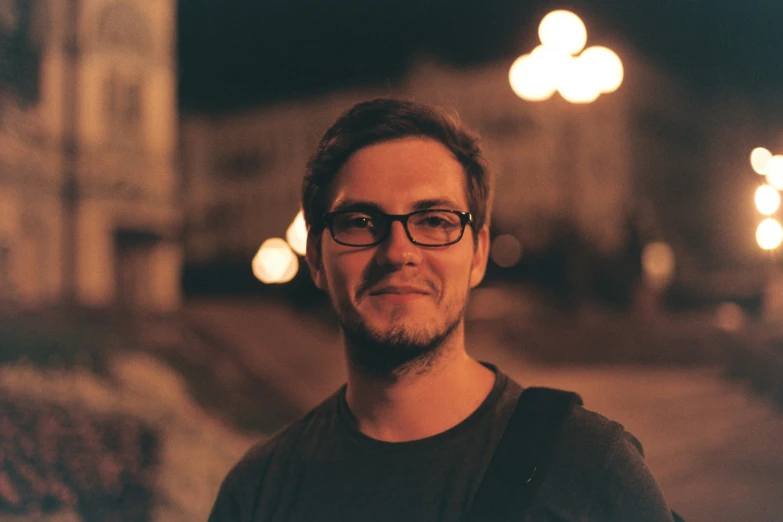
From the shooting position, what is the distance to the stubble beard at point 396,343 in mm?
1389

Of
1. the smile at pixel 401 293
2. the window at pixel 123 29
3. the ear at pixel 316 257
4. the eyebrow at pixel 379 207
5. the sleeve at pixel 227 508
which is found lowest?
the sleeve at pixel 227 508

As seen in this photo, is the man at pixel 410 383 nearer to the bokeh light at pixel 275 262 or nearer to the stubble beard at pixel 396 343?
the stubble beard at pixel 396 343

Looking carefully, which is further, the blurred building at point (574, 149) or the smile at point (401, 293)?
the blurred building at point (574, 149)

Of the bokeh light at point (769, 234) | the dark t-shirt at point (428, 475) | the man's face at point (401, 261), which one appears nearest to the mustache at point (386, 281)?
the man's face at point (401, 261)

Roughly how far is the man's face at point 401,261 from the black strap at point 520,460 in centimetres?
24

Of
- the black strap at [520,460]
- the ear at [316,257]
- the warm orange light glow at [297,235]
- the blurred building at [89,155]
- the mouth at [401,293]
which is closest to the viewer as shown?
the black strap at [520,460]

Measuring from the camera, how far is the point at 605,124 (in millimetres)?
1732

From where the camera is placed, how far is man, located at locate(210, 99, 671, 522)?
4.34ft

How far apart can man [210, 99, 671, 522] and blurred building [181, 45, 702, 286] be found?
244mm

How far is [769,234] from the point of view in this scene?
66.2 inches

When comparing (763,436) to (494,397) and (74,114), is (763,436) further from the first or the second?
(74,114)

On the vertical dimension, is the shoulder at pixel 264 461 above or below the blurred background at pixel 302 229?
below

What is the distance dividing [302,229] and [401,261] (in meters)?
0.50

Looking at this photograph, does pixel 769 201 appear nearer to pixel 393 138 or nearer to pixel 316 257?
pixel 393 138
